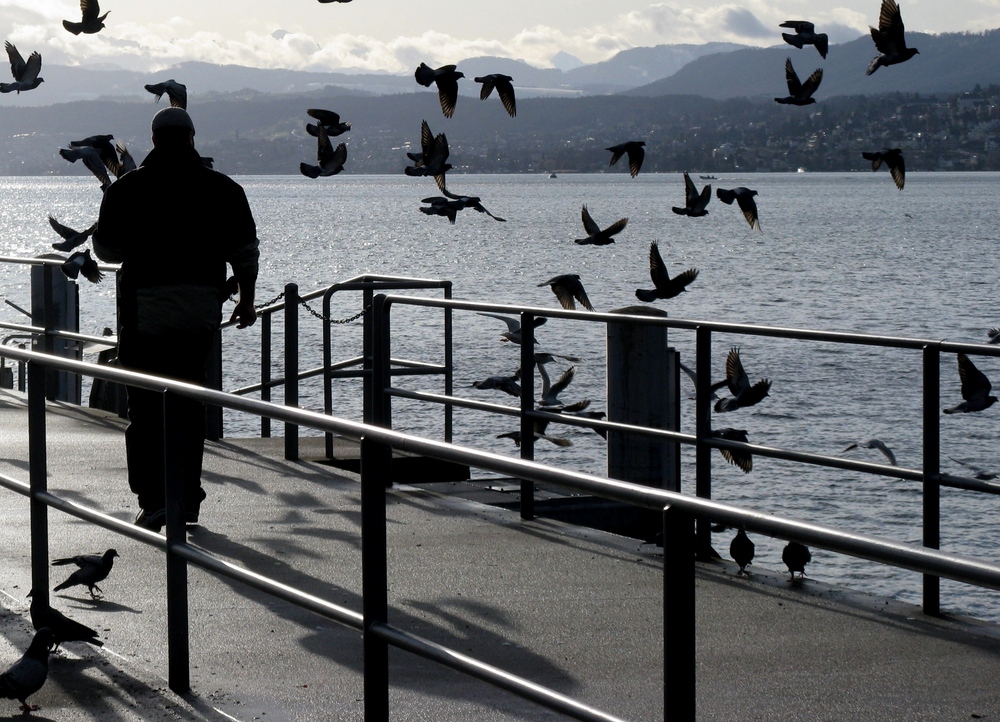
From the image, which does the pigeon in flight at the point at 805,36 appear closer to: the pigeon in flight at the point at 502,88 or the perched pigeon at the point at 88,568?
the pigeon in flight at the point at 502,88

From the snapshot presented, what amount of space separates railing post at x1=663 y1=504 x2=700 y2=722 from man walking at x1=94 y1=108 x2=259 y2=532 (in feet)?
12.2

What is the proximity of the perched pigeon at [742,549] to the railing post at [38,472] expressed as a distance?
2.52 m

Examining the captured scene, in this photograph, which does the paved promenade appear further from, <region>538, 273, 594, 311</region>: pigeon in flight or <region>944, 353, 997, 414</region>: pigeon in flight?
<region>538, 273, 594, 311</region>: pigeon in flight

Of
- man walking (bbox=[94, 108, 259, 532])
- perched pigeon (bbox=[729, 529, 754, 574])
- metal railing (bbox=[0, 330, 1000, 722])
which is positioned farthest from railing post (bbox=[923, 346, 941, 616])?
man walking (bbox=[94, 108, 259, 532])

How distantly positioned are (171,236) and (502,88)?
499 centimetres

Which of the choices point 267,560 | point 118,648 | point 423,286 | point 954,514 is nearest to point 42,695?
point 118,648

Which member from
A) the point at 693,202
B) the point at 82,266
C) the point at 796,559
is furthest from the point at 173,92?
the point at 796,559

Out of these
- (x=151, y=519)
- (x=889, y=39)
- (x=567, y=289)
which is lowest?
(x=151, y=519)

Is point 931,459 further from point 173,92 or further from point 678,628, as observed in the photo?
point 173,92

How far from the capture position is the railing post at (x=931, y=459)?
18.0ft

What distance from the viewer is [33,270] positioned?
38.4ft

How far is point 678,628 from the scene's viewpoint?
2.50 m

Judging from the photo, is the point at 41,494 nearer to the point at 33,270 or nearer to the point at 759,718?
the point at 759,718

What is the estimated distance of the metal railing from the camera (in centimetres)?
216
